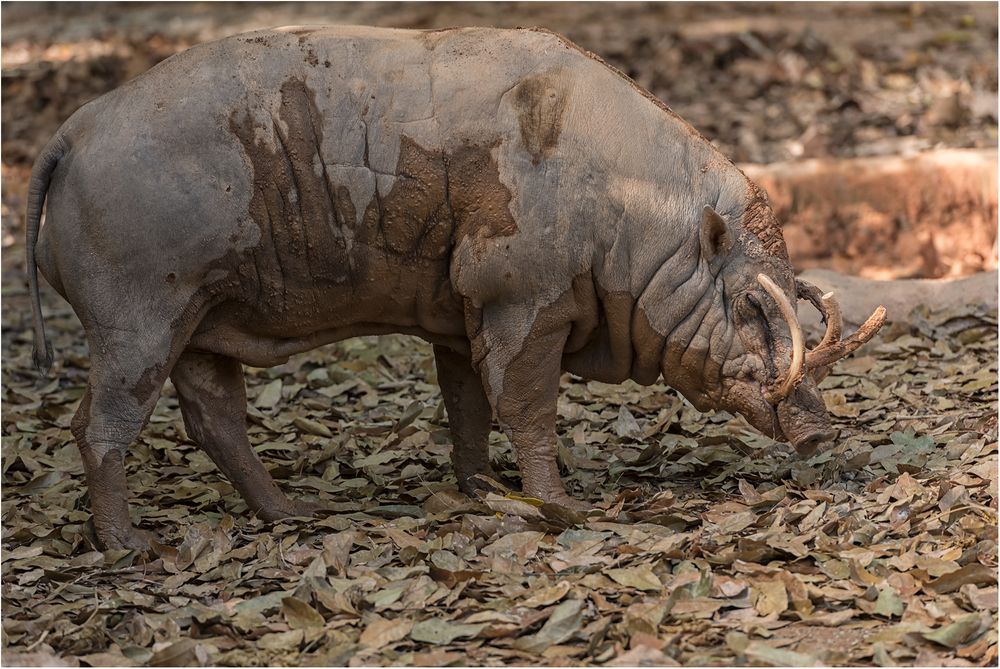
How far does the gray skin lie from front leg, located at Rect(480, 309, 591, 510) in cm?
1

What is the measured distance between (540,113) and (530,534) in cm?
176

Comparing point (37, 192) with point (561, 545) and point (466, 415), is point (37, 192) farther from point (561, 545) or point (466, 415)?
point (561, 545)

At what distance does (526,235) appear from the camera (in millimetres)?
5977

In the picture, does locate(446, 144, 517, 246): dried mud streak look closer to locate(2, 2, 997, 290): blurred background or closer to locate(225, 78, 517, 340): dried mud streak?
locate(225, 78, 517, 340): dried mud streak

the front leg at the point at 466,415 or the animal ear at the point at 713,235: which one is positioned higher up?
the animal ear at the point at 713,235

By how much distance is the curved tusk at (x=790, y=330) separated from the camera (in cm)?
597

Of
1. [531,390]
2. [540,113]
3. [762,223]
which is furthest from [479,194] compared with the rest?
[762,223]

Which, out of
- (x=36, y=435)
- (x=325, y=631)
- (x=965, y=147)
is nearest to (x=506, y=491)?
(x=325, y=631)

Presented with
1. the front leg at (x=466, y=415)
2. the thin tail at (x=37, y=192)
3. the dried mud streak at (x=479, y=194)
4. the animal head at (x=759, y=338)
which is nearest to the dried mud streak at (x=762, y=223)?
the animal head at (x=759, y=338)

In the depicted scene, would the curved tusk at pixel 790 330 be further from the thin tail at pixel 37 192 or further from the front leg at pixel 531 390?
the thin tail at pixel 37 192

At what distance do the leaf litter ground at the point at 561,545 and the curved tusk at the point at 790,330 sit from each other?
0.54m

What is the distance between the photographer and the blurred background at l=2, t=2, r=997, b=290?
10383 millimetres

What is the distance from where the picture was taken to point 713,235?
615cm

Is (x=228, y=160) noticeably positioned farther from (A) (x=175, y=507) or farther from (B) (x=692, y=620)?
(B) (x=692, y=620)
